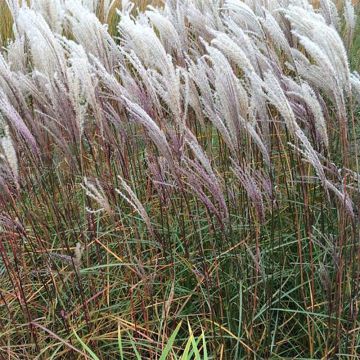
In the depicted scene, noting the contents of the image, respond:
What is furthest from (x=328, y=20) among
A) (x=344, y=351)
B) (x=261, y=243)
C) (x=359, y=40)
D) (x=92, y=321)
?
(x=359, y=40)

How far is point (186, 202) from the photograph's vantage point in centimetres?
193

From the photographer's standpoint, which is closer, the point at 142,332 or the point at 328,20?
the point at 142,332

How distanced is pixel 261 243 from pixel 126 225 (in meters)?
0.57

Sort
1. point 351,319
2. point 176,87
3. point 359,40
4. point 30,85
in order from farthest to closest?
point 359,40
point 30,85
point 351,319
point 176,87

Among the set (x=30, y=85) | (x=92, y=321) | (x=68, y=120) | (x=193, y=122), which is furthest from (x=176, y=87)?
(x=193, y=122)

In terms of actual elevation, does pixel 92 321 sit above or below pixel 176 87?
below

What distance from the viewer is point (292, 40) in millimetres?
2537

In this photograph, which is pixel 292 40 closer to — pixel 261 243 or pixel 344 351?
pixel 261 243

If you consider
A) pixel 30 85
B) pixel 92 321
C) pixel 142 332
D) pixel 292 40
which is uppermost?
pixel 30 85

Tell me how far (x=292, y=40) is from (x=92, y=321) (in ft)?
4.78

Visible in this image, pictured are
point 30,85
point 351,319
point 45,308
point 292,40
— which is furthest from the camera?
point 292,40

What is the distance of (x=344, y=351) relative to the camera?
190 centimetres

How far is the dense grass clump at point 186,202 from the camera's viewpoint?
165 centimetres

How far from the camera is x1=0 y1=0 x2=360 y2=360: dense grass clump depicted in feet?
5.42
